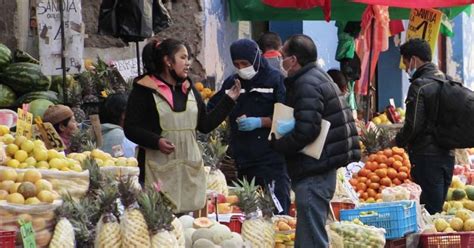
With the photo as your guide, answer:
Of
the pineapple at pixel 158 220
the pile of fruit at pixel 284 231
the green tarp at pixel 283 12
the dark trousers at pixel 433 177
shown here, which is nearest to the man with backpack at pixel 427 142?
the dark trousers at pixel 433 177

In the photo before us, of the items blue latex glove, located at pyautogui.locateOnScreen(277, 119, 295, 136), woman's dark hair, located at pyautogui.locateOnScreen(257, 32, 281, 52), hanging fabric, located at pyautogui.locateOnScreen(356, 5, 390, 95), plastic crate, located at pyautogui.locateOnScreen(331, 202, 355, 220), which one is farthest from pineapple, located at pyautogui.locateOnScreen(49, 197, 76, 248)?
hanging fabric, located at pyautogui.locateOnScreen(356, 5, 390, 95)

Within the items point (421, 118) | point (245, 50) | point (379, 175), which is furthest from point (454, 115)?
point (245, 50)

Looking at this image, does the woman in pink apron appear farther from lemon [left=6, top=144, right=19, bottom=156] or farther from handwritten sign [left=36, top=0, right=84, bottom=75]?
handwritten sign [left=36, top=0, right=84, bottom=75]

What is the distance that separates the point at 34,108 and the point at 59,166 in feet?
10.9

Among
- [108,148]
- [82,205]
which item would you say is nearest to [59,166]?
[82,205]

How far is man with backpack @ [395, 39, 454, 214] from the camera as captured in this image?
10805mm

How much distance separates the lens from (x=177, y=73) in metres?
8.50

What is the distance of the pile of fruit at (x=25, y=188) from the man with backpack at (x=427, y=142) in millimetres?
4560

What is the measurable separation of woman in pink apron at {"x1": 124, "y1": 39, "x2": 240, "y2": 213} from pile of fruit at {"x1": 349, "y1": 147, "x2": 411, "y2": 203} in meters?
3.15

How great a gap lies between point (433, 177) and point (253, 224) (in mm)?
3264

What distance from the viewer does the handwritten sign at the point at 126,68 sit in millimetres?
12117

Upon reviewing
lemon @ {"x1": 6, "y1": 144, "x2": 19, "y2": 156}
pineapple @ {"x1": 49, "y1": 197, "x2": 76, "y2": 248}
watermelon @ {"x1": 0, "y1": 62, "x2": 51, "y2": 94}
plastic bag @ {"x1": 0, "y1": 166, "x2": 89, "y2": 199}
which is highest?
watermelon @ {"x1": 0, "y1": 62, "x2": 51, "y2": 94}

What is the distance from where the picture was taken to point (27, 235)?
258 inches

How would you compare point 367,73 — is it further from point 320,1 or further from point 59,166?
point 59,166
